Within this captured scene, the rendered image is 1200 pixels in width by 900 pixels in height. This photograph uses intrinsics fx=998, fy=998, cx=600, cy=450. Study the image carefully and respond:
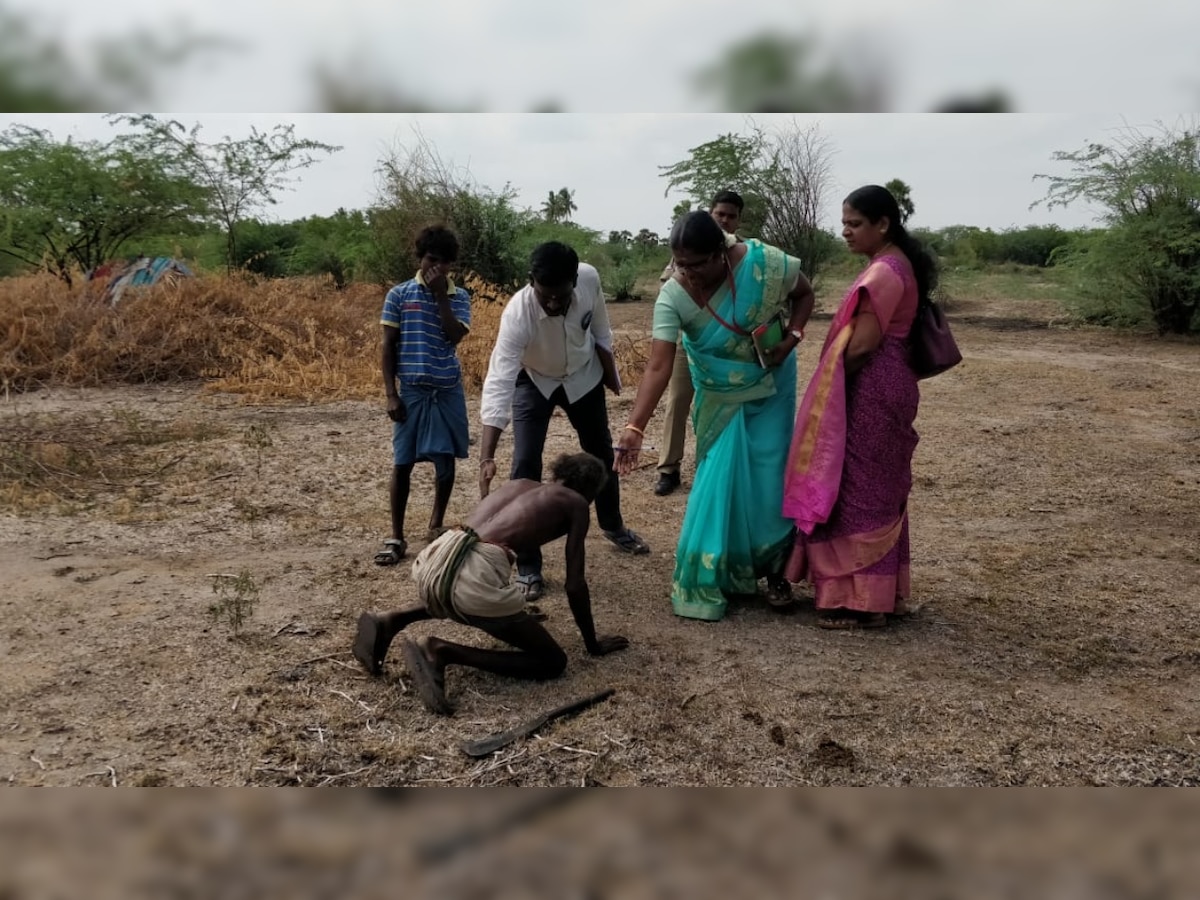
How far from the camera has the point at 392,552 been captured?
4680 mm

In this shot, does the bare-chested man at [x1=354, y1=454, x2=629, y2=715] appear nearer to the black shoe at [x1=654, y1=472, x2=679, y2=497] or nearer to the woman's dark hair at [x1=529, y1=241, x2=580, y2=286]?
the woman's dark hair at [x1=529, y1=241, x2=580, y2=286]

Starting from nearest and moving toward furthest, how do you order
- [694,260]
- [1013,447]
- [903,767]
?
[903,767], [694,260], [1013,447]

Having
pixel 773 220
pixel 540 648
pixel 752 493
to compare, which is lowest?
pixel 540 648

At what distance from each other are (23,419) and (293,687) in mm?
5968

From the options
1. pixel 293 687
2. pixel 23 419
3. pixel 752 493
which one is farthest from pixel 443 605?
pixel 23 419

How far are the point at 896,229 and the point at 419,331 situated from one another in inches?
85.3

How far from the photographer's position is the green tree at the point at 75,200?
1423cm

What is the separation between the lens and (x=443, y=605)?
320 cm

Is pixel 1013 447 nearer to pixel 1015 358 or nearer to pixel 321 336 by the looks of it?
pixel 1015 358

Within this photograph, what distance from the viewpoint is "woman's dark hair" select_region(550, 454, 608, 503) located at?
11.8ft

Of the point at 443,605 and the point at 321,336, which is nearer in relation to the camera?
the point at 443,605

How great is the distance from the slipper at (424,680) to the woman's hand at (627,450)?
1.08 m

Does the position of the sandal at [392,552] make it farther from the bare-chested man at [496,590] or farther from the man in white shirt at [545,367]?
the bare-chested man at [496,590]

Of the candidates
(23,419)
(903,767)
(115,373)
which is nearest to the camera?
(903,767)
